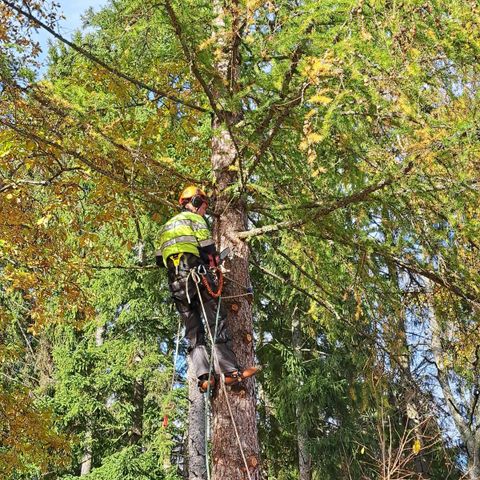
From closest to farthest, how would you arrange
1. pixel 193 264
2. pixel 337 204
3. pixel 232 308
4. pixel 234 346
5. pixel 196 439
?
pixel 337 204, pixel 234 346, pixel 232 308, pixel 193 264, pixel 196 439

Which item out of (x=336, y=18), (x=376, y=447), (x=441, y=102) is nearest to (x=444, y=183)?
(x=441, y=102)

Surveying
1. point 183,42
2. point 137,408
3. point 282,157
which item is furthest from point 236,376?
point 137,408

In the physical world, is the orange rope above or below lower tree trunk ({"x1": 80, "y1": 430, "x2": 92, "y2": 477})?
above

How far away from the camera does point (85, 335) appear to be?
524 inches

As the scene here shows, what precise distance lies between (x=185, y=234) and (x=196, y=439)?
4.35 meters

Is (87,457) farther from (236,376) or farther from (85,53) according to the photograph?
(85,53)

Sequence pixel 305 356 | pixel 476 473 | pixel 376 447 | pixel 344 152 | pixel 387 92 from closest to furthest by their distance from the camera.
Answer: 1. pixel 387 92
2. pixel 344 152
3. pixel 476 473
4. pixel 376 447
5. pixel 305 356

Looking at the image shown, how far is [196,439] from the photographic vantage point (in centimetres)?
816

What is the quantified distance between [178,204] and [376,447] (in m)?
9.26

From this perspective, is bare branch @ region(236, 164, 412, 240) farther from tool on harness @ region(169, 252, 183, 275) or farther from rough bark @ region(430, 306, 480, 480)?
rough bark @ region(430, 306, 480, 480)

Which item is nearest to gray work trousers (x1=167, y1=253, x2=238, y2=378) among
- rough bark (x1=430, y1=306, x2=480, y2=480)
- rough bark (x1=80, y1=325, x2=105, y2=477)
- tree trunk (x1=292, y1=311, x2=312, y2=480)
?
rough bark (x1=430, y1=306, x2=480, y2=480)

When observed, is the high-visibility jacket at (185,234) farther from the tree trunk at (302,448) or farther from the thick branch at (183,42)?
the tree trunk at (302,448)

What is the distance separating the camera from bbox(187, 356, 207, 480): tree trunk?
25.7 ft

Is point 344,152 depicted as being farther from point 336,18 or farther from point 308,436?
point 308,436
